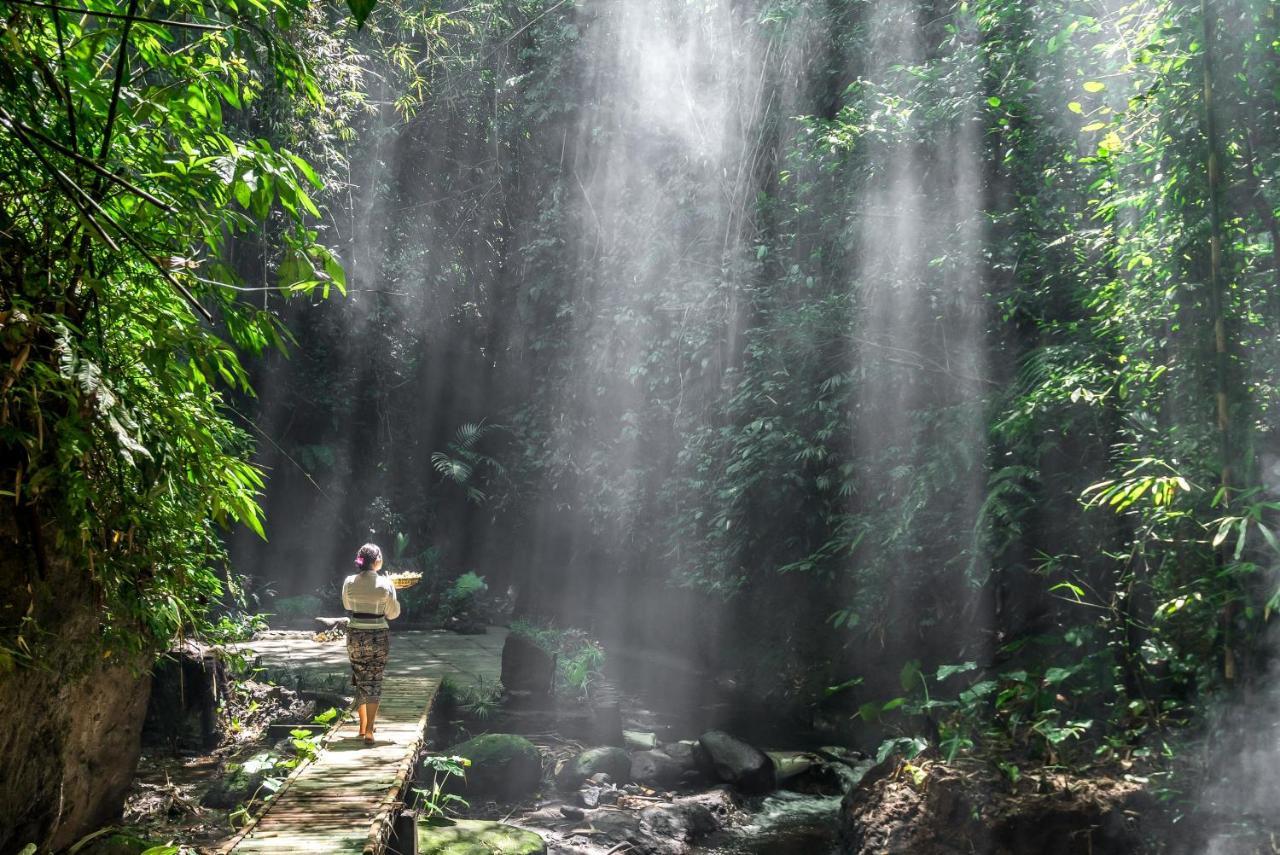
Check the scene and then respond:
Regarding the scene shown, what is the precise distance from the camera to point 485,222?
17.2 metres

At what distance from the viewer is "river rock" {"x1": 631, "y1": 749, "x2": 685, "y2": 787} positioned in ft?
28.1

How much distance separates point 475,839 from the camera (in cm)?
617

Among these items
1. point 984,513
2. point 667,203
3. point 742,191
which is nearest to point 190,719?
point 984,513

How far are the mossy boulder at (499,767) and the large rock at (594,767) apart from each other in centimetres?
29

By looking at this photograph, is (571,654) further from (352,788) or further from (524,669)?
(352,788)

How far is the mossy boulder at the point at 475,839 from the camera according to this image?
5.97 metres

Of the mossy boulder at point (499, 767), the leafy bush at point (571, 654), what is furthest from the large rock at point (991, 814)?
the leafy bush at point (571, 654)

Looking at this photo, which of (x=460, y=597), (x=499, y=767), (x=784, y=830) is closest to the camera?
(x=784, y=830)

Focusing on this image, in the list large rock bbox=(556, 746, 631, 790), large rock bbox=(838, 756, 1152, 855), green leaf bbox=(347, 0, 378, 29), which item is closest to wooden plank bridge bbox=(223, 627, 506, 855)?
large rock bbox=(556, 746, 631, 790)

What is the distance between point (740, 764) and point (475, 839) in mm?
3021

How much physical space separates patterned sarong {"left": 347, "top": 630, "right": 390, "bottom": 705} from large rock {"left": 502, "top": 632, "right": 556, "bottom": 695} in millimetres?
4246

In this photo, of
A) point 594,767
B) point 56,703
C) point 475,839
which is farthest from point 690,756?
point 56,703

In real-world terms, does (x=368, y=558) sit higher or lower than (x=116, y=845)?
higher

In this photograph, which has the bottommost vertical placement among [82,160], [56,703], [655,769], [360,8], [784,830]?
[784,830]
